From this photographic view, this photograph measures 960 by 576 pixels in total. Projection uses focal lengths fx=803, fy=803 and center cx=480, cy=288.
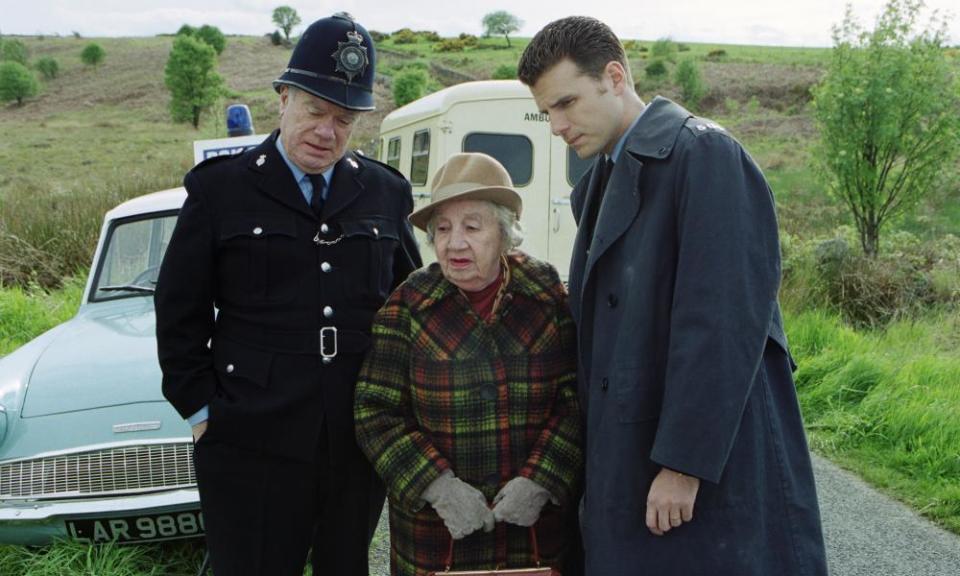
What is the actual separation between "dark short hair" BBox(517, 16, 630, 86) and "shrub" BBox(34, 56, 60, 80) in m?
78.0

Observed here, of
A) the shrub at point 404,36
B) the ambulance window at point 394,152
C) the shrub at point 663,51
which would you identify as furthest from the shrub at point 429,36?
the ambulance window at point 394,152

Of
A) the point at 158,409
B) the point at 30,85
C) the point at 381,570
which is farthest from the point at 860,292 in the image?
the point at 30,85

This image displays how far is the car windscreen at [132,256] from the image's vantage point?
4.63 m

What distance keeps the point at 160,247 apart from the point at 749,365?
3.84 metres

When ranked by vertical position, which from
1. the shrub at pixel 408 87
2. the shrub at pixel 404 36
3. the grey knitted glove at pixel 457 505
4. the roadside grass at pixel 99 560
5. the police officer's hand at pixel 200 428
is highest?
the shrub at pixel 404 36

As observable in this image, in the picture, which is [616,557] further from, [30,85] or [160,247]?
[30,85]

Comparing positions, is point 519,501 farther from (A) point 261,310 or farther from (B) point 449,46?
(B) point 449,46

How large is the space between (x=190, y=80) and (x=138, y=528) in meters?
49.5

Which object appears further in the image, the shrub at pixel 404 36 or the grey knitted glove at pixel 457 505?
the shrub at pixel 404 36

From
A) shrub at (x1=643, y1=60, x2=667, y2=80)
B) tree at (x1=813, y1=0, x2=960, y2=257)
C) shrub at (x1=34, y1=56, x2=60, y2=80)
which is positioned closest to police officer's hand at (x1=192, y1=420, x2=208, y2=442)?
tree at (x1=813, y1=0, x2=960, y2=257)

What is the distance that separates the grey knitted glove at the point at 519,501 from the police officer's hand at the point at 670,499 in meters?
0.43

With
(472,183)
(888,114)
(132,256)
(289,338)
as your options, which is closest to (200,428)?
(289,338)

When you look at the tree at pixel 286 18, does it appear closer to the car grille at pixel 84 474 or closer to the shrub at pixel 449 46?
the shrub at pixel 449 46

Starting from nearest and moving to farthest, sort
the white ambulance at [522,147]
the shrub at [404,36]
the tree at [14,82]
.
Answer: the white ambulance at [522,147] < the tree at [14,82] < the shrub at [404,36]
